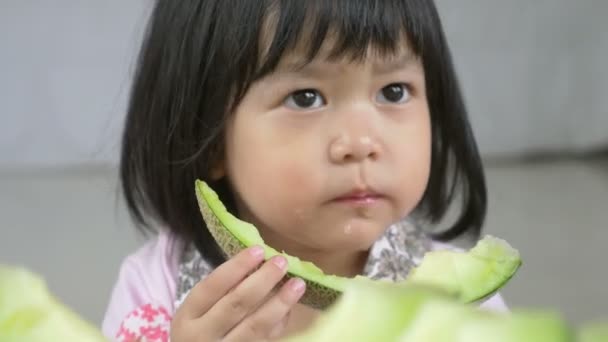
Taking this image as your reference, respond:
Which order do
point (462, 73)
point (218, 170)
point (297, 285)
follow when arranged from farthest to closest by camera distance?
point (462, 73)
point (218, 170)
point (297, 285)

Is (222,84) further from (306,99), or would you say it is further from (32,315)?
(32,315)

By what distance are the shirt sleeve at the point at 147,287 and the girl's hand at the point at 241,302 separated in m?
0.21

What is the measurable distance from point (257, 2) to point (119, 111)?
43.2 inches

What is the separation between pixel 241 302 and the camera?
558 mm

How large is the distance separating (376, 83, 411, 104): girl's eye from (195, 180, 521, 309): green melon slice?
0.16 m

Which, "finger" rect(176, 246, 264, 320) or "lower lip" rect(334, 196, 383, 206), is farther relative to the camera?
"lower lip" rect(334, 196, 383, 206)

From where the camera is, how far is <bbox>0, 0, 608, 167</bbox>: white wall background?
1824mm

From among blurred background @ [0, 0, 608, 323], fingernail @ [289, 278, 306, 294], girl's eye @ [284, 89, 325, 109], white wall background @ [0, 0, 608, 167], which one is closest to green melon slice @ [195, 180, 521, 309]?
fingernail @ [289, 278, 306, 294]

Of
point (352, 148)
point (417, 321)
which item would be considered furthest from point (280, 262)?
point (417, 321)

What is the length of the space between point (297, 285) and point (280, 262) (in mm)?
16

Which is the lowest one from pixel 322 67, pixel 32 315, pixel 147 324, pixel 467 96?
pixel 467 96

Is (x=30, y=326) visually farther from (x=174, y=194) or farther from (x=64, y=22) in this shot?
(x=64, y=22)

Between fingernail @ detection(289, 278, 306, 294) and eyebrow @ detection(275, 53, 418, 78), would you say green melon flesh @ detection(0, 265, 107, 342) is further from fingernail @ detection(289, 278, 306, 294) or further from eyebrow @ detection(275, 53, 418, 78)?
eyebrow @ detection(275, 53, 418, 78)

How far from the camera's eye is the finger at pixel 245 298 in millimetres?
521
